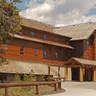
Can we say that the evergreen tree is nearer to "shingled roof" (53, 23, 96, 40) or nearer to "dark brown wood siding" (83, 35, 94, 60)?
"shingled roof" (53, 23, 96, 40)

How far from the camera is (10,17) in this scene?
24.1 metres

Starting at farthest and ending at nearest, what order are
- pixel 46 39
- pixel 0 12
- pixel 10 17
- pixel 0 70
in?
pixel 46 39
pixel 0 70
pixel 10 17
pixel 0 12

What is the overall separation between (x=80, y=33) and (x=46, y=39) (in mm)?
8643

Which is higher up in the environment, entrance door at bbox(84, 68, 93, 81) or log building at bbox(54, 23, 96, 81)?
log building at bbox(54, 23, 96, 81)

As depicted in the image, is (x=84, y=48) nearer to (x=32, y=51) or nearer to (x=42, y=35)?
(x=42, y=35)

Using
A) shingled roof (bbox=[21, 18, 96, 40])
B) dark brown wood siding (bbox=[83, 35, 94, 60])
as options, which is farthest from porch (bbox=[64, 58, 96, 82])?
shingled roof (bbox=[21, 18, 96, 40])

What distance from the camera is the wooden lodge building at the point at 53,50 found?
143ft

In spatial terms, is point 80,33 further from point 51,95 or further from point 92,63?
point 51,95

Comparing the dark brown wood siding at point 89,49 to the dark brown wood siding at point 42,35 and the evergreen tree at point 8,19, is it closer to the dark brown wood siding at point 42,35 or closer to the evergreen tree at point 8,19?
the dark brown wood siding at point 42,35

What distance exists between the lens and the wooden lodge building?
4362cm

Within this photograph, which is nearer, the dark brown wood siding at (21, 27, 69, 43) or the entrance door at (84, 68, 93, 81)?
the dark brown wood siding at (21, 27, 69, 43)

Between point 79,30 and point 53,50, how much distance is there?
8950 mm

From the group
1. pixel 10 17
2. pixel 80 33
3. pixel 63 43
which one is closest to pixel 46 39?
pixel 63 43

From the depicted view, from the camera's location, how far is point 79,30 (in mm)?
59469
